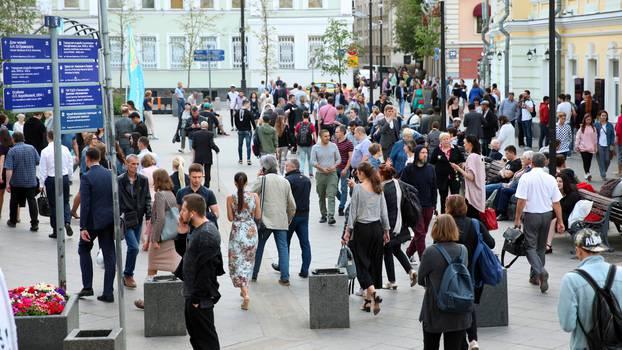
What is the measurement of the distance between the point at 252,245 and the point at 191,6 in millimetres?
54783

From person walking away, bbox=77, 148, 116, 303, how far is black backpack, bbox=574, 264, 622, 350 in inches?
280

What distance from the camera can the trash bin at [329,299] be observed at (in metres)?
12.1

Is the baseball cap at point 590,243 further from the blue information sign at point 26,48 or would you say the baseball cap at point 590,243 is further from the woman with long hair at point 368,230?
the blue information sign at point 26,48

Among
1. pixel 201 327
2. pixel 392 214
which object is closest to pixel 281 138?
pixel 392 214

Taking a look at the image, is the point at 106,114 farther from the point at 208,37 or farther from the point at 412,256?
the point at 208,37

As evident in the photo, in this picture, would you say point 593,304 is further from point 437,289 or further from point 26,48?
point 26,48

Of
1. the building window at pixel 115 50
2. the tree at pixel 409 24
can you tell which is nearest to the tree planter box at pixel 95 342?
the building window at pixel 115 50

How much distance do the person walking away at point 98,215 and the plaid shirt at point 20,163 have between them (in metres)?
5.62

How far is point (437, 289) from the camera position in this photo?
9.36m

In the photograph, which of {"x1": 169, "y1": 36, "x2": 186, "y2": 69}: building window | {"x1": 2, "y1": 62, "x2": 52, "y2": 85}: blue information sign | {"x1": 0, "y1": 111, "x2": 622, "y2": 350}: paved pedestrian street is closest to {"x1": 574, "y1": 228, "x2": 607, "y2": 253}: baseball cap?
{"x1": 0, "y1": 111, "x2": 622, "y2": 350}: paved pedestrian street

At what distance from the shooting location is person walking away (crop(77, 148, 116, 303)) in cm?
1317

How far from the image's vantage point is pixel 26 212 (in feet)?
72.0

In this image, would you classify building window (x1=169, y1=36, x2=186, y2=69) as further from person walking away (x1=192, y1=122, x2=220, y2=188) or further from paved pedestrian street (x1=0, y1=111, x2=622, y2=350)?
paved pedestrian street (x1=0, y1=111, x2=622, y2=350)

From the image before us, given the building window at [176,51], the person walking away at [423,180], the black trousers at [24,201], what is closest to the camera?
the person walking away at [423,180]
